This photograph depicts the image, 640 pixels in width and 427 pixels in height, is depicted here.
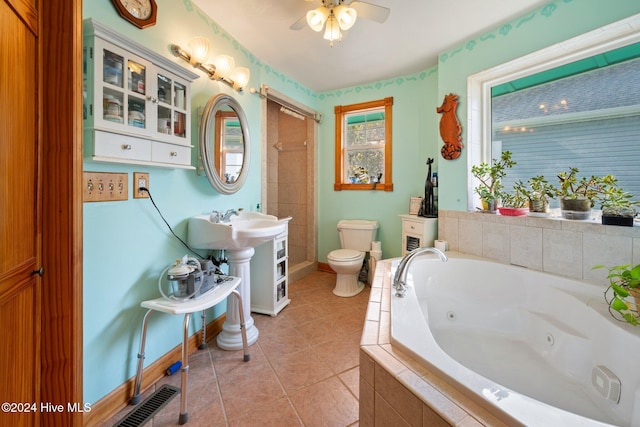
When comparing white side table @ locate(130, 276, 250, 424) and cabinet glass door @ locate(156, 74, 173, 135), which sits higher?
cabinet glass door @ locate(156, 74, 173, 135)

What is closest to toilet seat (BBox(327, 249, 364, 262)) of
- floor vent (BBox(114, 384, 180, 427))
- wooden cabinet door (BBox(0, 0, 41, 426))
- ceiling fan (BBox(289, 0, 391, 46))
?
floor vent (BBox(114, 384, 180, 427))

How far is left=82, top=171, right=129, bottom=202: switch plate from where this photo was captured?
1169 millimetres

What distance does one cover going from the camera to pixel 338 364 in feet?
5.48

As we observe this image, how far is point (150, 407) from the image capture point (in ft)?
4.26

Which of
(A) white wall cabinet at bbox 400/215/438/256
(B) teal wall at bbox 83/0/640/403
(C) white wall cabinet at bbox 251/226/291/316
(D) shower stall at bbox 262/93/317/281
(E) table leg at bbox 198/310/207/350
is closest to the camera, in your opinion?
(B) teal wall at bbox 83/0/640/403

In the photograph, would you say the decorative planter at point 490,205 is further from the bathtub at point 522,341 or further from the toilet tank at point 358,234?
the toilet tank at point 358,234

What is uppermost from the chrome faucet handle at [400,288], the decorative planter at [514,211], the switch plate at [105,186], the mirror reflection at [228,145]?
the mirror reflection at [228,145]

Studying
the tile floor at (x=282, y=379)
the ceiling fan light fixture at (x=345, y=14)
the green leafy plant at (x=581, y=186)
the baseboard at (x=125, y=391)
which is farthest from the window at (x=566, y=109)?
the baseboard at (x=125, y=391)

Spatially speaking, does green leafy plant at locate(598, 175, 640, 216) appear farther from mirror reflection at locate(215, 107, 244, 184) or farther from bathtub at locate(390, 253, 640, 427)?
mirror reflection at locate(215, 107, 244, 184)

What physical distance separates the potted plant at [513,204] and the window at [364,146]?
116 centimetres

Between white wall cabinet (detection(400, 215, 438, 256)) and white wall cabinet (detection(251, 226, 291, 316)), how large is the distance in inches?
49.5

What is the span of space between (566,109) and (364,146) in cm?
186

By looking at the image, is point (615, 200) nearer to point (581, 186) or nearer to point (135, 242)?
point (581, 186)

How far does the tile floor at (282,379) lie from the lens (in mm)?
1271
